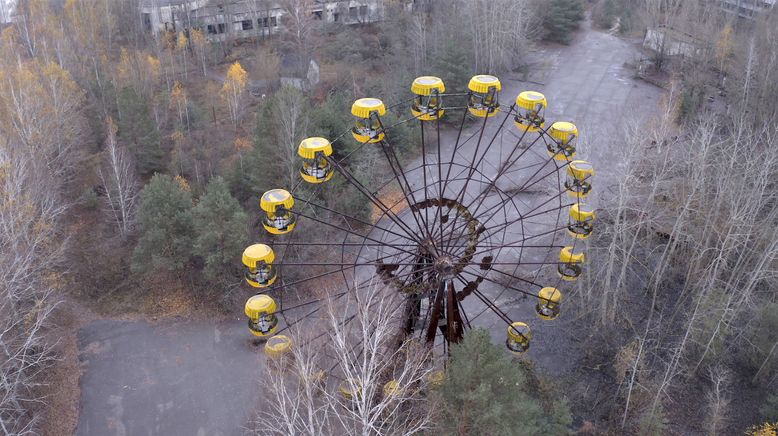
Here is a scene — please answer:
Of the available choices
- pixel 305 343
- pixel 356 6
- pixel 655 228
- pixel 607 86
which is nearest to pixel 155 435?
pixel 305 343

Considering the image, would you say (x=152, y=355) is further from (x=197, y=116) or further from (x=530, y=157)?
(x=530, y=157)

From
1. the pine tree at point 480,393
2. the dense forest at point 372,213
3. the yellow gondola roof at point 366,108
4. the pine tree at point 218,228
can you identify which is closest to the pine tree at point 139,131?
the dense forest at point 372,213

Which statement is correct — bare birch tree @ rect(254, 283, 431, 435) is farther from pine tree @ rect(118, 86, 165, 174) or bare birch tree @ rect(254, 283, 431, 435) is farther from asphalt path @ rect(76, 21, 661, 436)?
pine tree @ rect(118, 86, 165, 174)

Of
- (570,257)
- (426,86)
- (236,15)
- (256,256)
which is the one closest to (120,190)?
(256,256)

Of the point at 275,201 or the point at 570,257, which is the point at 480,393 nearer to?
the point at 570,257

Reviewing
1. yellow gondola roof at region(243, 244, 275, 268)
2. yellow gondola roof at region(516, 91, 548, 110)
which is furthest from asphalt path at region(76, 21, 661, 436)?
yellow gondola roof at region(243, 244, 275, 268)

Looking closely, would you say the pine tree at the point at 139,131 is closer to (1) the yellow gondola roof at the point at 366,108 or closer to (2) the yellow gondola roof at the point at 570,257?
(1) the yellow gondola roof at the point at 366,108
